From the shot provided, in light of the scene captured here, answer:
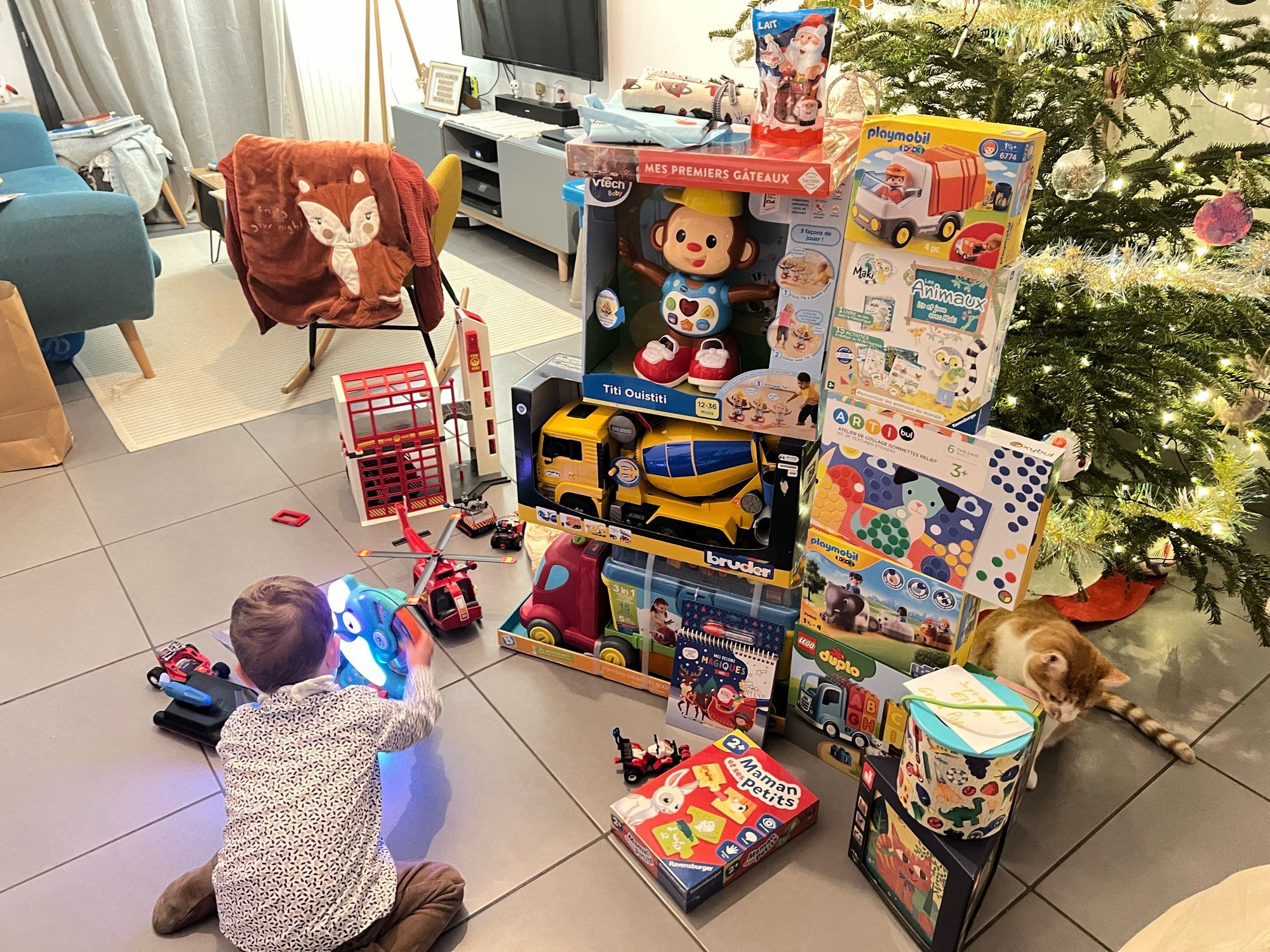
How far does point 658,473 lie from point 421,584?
727 millimetres

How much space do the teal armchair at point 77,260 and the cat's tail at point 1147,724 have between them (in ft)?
10.1

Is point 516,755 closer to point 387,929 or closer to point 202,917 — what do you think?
point 387,929

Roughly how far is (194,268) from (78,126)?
0.91 meters

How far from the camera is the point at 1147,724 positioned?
6.18ft

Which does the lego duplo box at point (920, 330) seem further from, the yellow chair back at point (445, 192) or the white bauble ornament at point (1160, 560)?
the yellow chair back at point (445, 192)

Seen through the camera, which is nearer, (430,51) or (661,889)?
(661,889)

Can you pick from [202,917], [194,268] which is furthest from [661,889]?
[194,268]

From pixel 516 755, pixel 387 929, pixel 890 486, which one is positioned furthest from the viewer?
pixel 516 755

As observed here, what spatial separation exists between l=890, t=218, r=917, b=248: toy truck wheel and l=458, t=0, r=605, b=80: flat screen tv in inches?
129

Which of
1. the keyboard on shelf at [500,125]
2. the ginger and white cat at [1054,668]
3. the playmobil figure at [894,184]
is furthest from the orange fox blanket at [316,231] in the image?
the ginger and white cat at [1054,668]

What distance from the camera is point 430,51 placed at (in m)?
5.48

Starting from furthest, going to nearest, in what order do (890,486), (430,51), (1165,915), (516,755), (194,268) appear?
(430,51), (194,268), (516,755), (890,486), (1165,915)

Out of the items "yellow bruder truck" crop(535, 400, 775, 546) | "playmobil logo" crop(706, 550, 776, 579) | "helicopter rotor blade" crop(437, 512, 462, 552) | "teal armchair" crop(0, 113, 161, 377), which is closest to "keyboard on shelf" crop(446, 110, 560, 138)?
"teal armchair" crop(0, 113, 161, 377)

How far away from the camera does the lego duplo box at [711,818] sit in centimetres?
155
